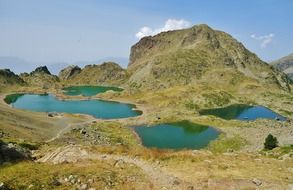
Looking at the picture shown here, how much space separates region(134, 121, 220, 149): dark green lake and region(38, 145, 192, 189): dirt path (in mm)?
66370

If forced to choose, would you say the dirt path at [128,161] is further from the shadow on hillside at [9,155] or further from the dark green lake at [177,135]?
the dark green lake at [177,135]

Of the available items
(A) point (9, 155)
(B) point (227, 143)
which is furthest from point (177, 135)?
(A) point (9, 155)

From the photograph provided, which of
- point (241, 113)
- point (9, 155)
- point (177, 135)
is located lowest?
point (177, 135)

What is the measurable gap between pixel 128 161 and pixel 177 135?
87.6m

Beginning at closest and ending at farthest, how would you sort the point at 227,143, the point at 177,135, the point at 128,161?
the point at 128,161 < the point at 227,143 < the point at 177,135

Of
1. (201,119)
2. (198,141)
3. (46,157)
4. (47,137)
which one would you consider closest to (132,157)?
(46,157)

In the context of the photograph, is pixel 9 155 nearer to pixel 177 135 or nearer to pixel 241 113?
pixel 177 135

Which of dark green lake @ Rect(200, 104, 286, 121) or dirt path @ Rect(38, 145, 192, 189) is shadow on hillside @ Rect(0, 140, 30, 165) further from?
dark green lake @ Rect(200, 104, 286, 121)

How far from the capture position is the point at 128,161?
3409 cm

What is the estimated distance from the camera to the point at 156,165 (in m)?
33.3

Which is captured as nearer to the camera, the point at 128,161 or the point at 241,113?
the point at 128,161

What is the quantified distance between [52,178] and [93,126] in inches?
3770

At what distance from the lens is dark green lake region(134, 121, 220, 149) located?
106 m

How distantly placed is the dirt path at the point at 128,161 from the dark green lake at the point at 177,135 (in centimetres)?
6637
